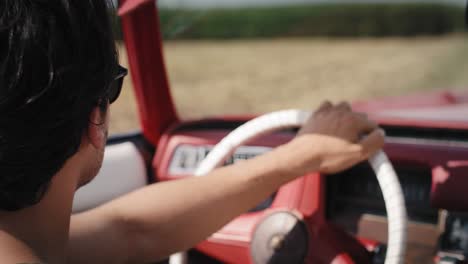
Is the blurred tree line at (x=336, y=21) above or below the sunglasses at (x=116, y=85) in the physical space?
below

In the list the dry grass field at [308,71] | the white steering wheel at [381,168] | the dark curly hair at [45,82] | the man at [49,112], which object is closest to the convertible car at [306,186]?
the white steering wheel at [381,168]

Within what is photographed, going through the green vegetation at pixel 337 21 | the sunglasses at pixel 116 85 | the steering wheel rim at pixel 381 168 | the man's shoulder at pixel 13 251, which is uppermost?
the sunglasses at pixel 116 85

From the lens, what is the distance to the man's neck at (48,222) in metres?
0.95

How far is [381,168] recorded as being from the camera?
1.41 metres

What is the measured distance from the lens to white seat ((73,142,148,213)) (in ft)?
6.05

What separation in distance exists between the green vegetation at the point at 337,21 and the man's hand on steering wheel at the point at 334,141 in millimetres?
22914

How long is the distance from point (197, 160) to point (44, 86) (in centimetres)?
112

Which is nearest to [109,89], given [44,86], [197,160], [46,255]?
[44,86]

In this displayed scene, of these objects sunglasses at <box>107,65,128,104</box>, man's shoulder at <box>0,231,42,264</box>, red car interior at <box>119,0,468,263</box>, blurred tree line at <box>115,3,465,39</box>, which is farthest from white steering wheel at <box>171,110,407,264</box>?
blurred tree line at <box>115,3,465,39</box>

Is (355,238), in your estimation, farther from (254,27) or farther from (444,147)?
(254,27)

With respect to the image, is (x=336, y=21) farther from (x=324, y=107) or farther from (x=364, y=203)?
(x=324, y=107)

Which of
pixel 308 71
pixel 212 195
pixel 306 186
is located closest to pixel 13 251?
pixel 212 195

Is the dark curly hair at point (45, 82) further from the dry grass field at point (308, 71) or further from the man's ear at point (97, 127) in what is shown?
the dry grass field at point (308, 71)

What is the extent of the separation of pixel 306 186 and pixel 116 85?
81 centimetres
